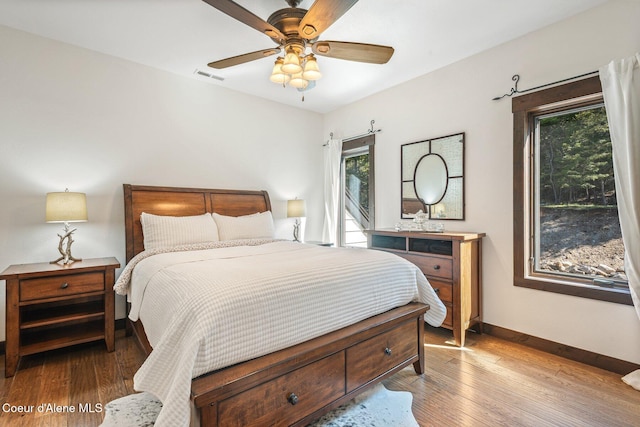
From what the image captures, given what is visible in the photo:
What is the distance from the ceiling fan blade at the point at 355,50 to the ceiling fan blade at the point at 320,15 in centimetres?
13

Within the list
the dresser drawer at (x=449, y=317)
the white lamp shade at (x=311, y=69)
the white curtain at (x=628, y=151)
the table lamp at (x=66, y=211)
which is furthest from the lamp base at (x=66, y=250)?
the white curtain at (x=628, y=151)

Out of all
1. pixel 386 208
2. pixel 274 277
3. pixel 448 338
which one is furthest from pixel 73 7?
pixel 448 338

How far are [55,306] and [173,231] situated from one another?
1.16 meters

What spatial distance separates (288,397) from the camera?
1.44 meters

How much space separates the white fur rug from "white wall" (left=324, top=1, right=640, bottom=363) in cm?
151

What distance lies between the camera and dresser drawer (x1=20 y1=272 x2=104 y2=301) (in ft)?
7.29

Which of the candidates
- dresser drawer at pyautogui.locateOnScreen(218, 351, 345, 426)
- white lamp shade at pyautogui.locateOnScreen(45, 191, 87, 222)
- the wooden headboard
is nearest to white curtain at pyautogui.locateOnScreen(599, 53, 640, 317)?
dresser drawer at pyautogui.locateOnScreen(218, 351, 345, 426)

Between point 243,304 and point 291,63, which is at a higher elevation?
point 291,63

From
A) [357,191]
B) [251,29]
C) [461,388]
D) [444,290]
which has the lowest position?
[461,388]

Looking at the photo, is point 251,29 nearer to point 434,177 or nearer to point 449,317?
point 434,177

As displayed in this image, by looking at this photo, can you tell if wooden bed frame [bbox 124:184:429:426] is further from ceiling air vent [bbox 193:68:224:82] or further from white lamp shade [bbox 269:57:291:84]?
ceiling air vent [bbox 193:68:224:82]

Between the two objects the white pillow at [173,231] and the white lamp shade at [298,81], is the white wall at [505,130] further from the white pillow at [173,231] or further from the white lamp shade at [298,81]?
the white pillow at [173,231]

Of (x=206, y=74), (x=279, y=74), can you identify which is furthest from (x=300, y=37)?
(x=206, y=74)

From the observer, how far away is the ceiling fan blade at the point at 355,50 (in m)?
2.01
